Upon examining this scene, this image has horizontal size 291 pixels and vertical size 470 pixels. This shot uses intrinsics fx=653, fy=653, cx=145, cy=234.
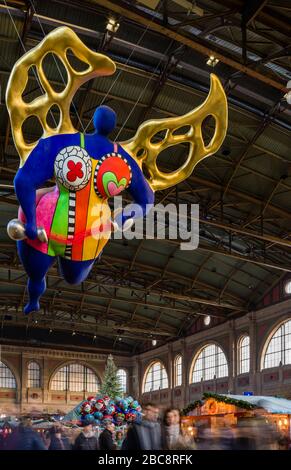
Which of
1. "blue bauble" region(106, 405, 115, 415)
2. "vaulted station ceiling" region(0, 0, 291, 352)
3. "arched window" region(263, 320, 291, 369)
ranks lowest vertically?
"blue bauble" region(106, 405, 115, 415)

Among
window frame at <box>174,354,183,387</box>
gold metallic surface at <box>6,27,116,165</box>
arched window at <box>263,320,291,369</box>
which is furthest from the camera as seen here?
window frame at <box>174,354,183,387</box>

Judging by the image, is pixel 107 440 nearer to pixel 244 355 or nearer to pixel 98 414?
pixel 98 414

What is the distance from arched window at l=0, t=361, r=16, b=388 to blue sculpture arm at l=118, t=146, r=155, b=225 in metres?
38.6

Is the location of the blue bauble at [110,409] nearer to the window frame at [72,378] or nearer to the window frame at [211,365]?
the window frame at [211,365]

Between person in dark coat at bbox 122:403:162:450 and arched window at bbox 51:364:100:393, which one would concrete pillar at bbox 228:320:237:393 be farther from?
person in dark coat at bbox 122:403:162:450

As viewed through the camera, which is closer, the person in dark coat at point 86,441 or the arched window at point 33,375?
the person in dark coat at point 86,441

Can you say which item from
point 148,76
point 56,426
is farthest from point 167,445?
point 148,76

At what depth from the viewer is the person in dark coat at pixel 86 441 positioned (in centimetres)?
553

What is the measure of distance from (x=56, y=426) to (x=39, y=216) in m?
1.97

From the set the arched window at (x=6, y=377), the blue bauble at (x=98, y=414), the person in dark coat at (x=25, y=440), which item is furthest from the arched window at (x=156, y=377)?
the person in dark coat at (x=25, y=440)

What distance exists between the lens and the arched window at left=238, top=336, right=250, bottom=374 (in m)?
33.6

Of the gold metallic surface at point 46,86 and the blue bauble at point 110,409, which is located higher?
the gold metallic surface at point 46,86

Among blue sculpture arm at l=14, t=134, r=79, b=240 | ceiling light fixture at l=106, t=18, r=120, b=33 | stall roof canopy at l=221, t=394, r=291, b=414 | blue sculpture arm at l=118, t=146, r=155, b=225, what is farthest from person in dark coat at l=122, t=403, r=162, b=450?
stall roof canopy at l=221, t=394, r=291, b=414

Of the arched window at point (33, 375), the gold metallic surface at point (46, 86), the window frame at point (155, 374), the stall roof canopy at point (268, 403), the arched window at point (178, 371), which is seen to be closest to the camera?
the gold metallic surface at point (46, 86)
